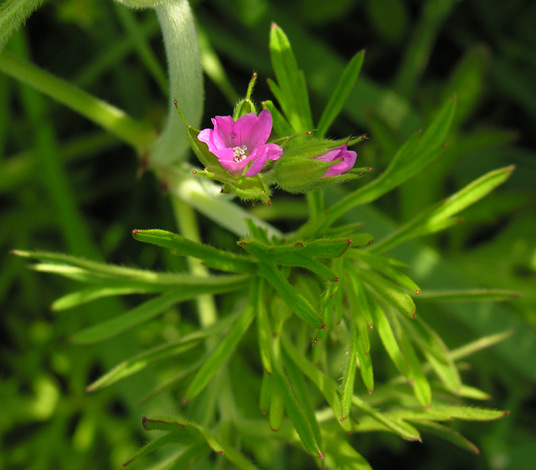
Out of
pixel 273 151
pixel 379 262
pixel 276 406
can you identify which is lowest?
pixel 276 406

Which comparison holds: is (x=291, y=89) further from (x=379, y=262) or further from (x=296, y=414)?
(x=296, y=414)

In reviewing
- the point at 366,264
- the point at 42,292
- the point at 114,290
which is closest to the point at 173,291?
the point at 114,290

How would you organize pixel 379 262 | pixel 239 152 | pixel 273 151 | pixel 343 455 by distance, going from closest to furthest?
1. pixel 273 151
2. pixel 239 152
3. pixel 379 262
4. pixel 343 455

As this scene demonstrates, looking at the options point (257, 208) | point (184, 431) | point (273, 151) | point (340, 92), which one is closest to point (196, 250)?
point (273, 151)

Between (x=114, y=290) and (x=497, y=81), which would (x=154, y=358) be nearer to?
(x=114, y=290)

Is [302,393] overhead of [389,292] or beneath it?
beneath

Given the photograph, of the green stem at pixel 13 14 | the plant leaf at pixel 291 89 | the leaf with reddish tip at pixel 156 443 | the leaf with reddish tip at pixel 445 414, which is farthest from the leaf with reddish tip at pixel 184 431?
the green stem at pixel 13 14

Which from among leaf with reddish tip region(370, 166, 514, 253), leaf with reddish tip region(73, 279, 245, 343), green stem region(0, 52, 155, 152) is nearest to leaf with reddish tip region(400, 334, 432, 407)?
leaf with reddish tip region(370, 166, 514, 253)
